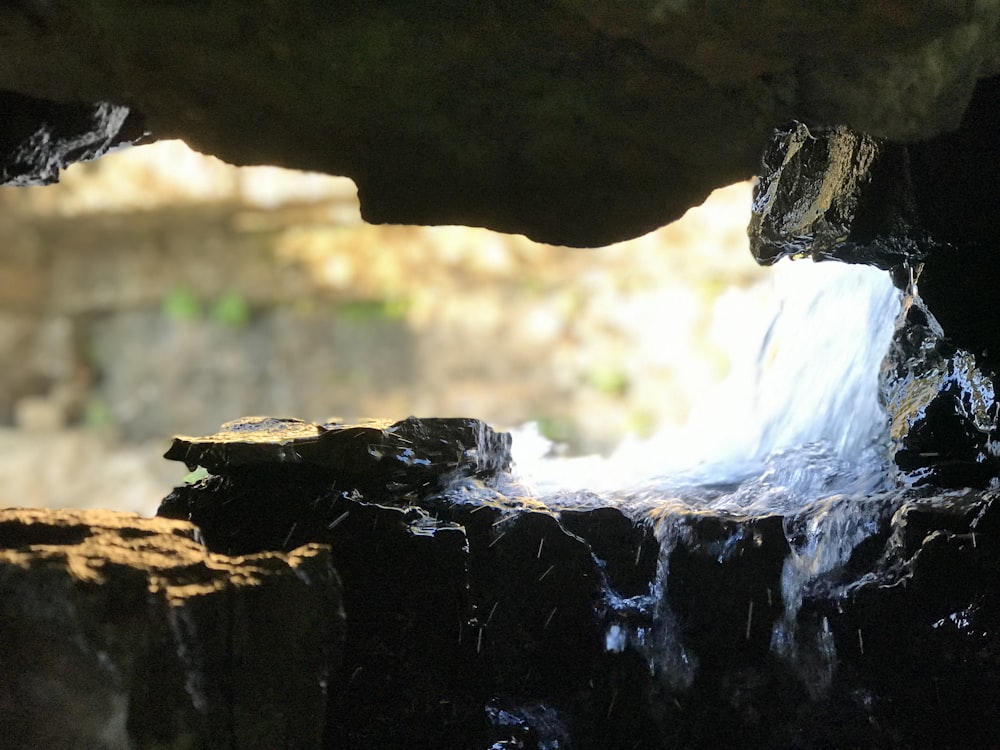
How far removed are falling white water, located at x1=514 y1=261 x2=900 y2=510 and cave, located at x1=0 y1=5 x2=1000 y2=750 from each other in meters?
0.29

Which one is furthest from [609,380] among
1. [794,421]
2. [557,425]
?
[794,421]

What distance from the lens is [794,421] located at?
10.4ft

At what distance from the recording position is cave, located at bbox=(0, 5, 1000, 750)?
1.72 meters

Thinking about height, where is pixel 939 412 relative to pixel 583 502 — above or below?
above

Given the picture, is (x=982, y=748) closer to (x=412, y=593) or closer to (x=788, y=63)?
(x=412, y=593)

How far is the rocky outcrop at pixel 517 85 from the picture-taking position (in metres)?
1.71

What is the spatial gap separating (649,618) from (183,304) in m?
7.21

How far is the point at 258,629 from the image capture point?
1656 mm

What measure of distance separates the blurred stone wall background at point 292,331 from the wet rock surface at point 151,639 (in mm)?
6149

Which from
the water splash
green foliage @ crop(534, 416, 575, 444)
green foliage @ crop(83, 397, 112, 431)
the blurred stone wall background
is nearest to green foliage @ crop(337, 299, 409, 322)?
the blurred stone wall background

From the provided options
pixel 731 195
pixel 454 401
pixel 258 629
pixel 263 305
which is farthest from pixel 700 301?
pixel 258 629

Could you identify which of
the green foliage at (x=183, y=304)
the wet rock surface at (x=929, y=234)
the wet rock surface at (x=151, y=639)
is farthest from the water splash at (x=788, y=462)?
the green foliage at (x=183, y=304)

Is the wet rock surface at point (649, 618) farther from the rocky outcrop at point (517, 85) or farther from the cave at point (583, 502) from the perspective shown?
the rocky outcrop at point (517, 85)

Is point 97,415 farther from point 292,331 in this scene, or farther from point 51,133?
point 51,133
